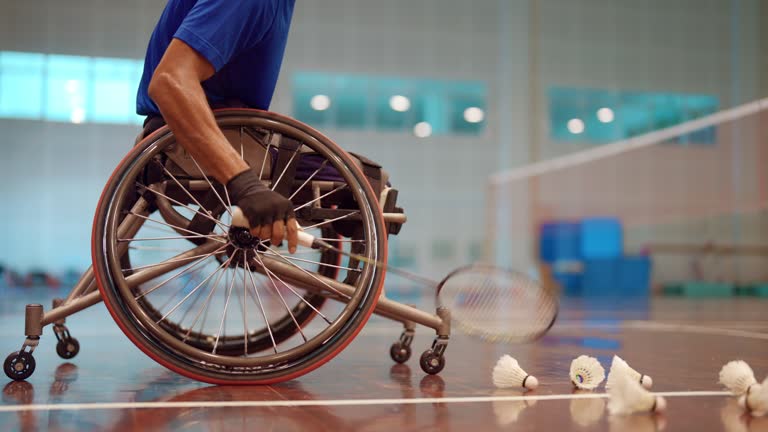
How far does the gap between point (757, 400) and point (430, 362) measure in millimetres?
923

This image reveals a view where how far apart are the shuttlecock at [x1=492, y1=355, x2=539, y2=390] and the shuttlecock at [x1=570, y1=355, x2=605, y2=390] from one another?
0.11m

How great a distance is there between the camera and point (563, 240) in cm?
1351

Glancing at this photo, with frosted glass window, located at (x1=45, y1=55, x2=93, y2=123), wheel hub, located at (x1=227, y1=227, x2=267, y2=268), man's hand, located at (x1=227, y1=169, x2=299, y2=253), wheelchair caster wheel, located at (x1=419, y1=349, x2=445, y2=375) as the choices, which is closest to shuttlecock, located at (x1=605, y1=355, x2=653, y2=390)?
wheelchair caster wheel, located at (x1=419, y1=349, x2=445, y2=375)

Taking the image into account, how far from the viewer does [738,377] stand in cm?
176

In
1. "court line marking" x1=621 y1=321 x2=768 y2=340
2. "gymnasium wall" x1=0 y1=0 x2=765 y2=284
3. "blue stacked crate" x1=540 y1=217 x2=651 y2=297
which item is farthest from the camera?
"gymnasium wall" x1=0 y1=0 x2=765 y2=284

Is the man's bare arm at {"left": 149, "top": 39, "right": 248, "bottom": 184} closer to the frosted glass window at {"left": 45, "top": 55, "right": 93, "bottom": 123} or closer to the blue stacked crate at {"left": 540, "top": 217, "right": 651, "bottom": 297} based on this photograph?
the blue stacked crate at {"left": 540, "top": 217, "right": 651, "bottom": 297}

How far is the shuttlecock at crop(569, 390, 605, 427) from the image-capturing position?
4.83ft

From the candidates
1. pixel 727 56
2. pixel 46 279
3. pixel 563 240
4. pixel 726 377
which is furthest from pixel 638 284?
pixel 726 377

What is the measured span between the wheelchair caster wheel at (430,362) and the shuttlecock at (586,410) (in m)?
0.55

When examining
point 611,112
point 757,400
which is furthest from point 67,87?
point 757,400

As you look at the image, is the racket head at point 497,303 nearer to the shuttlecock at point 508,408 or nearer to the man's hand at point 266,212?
the shuttlecock at point 508,408

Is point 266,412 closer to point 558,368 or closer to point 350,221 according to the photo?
point 350,221

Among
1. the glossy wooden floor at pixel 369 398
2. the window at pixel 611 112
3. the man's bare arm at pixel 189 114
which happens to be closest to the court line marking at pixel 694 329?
the glossy wooden floor at pixel 369 398

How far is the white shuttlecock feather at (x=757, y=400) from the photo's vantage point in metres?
1.54
